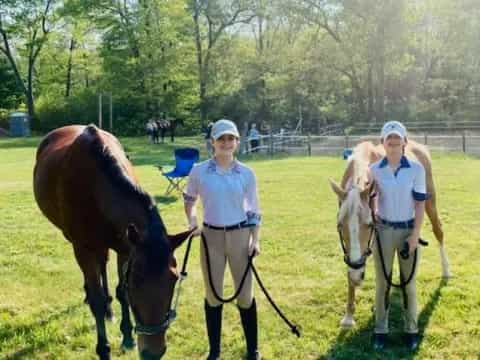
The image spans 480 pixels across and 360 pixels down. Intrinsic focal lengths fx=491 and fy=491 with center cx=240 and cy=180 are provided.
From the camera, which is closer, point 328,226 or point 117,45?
point 328,226

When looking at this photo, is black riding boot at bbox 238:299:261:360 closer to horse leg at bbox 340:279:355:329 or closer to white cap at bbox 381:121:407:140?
horse leg at bbox 340:279:355:329

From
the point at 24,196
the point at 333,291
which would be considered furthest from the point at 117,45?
the point at 333,291

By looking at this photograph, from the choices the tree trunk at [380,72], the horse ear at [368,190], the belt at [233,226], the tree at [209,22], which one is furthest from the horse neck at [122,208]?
the tree at [209,22]

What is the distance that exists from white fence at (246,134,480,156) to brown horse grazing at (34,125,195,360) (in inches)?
622

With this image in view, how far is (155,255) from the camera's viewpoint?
8.48ft

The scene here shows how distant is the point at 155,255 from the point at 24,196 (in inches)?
355

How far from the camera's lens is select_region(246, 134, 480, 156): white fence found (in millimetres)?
18047

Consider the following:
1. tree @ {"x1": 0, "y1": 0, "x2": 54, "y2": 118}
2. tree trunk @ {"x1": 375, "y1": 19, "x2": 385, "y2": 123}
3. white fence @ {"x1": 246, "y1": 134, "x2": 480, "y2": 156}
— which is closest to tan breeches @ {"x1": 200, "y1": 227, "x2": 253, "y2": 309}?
white fence @ {"x1": 246, "y1": 134, "x2": 480, "y2": 156}

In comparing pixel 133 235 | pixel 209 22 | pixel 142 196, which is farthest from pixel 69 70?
pixel 133 235

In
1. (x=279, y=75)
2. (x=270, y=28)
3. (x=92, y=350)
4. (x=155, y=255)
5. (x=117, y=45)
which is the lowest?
(x=92, y=350)

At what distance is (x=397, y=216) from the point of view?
3.51 meters

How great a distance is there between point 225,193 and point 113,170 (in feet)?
2.60

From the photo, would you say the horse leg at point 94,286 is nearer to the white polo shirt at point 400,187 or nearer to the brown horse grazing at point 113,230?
the brown horse grazing at point 113,230

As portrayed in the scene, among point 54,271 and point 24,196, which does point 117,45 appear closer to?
point 24,196
